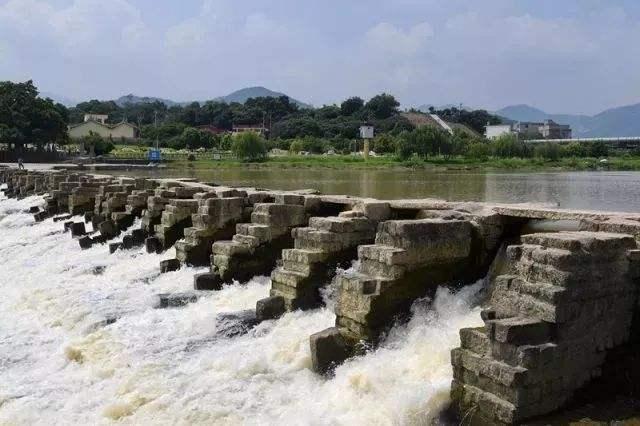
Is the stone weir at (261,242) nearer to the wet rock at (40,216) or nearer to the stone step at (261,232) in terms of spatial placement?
the stone step at (261,232)

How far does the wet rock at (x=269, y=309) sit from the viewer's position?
11.0m

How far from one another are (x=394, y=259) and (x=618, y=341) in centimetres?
297

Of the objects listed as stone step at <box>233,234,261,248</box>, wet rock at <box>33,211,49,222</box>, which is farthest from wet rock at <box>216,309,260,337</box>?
wet rock at <box>33,211,49,222</box>

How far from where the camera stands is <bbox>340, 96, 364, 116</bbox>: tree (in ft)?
547

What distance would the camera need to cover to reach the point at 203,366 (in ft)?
30.8

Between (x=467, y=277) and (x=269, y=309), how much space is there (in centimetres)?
321

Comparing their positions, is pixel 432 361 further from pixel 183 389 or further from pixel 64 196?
pixel 64 196

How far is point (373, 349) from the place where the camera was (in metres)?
9.12

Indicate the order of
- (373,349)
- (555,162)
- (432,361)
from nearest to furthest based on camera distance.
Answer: (432,361), (373,349), (555,162)

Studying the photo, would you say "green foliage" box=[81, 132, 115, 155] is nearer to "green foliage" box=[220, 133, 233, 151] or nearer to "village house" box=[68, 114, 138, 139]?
"green foliage" box=[220, 133, 233, 151]

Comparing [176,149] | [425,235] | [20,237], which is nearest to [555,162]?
[176,149]

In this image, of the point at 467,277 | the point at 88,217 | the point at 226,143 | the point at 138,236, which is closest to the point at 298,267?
the point at 467,277

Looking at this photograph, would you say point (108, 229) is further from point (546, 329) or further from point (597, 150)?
point (597, 150)

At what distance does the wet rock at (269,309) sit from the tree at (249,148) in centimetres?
7846
